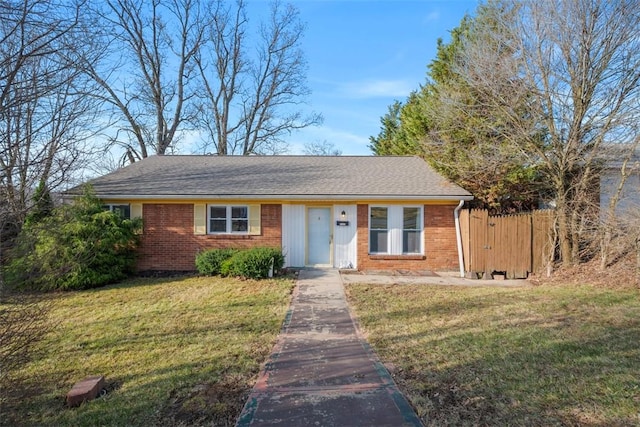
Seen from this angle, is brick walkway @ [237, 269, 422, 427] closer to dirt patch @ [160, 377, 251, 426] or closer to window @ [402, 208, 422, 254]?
dirt patch @ [160, 377, 251, 426]

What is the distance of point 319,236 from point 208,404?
28.1 ft

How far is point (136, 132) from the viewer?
2350 centimetres

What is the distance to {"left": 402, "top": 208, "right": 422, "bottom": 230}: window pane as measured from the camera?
11.8m

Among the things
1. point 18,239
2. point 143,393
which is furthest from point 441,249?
point 18,239

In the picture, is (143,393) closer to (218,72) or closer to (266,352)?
(266,352)

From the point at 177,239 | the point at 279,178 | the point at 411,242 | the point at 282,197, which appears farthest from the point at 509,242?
the point at 177,239

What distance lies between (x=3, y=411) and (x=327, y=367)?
10.8 feet

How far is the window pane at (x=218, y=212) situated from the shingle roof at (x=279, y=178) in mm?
618

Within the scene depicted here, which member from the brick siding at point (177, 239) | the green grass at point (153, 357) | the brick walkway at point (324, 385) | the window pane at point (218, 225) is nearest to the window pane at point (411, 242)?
the brick siding at point (177, 239)

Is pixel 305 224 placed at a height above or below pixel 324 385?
above

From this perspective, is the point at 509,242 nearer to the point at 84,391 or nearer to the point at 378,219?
the point at 378,219

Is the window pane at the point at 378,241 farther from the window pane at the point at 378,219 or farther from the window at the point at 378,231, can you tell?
the window pane at the point at 378,219

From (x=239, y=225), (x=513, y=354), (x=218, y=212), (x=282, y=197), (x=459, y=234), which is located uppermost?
(x=282, y=197)

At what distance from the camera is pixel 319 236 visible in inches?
473
